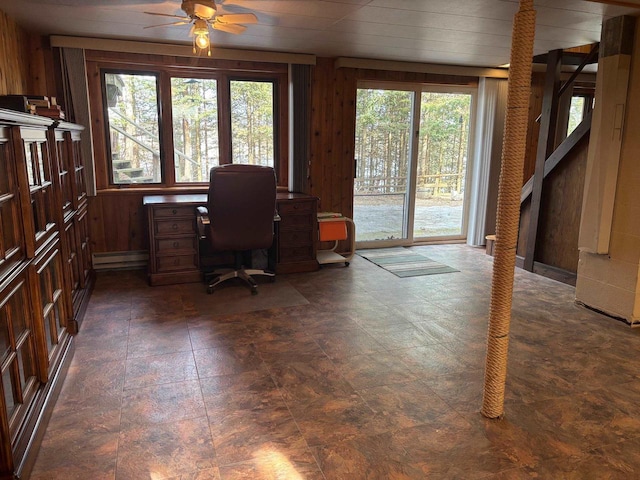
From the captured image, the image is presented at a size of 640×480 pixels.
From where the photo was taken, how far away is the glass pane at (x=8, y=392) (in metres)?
1.82

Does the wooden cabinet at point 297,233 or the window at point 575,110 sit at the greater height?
the window at point 575,110

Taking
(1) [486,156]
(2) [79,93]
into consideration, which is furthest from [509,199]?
(1) [486,156]

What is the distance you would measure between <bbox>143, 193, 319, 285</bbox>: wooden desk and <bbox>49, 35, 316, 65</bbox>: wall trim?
4.40 feet

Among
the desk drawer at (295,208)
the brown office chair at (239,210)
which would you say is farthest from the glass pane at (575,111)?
the brown office chair at (239,210)

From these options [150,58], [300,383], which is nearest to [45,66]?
[150,58]

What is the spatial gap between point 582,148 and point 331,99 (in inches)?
99.8

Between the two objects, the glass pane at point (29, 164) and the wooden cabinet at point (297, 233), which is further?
the wooden cabinet at point (297, 233)

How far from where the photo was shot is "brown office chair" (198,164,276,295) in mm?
3832

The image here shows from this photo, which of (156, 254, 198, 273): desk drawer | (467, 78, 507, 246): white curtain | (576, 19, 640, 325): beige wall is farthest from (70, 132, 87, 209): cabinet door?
(467, 78, 507, 246): white curtain

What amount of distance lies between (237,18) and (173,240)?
208 cm

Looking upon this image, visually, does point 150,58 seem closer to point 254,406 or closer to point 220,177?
point 220,177

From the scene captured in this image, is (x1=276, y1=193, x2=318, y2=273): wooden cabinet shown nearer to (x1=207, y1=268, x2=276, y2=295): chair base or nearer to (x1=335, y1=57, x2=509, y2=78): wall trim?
(x1=207, y1=268, x2=276, y2=295): chair base

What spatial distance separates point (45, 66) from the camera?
4281mm

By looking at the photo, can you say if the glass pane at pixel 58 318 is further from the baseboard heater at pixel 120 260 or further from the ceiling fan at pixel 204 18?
the baseboard heater at pixel 120 260
